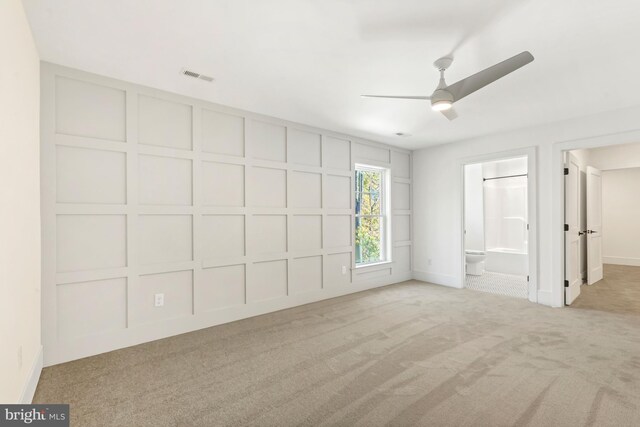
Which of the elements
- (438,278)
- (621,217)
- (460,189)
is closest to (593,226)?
(460,189)

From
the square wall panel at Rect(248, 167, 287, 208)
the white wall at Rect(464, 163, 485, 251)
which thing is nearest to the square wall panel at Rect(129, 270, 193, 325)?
the square wall panel at Rect(248, 167, 287, 208)

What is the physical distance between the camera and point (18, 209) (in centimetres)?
184

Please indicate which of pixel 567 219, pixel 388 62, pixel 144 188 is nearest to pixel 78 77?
pixel 144 188

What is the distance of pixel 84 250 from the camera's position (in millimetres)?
2723

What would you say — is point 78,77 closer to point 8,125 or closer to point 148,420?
point 8,125

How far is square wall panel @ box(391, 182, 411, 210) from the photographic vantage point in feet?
18.3

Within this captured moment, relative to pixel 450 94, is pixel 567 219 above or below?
below

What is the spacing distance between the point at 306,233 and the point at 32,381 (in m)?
3.01

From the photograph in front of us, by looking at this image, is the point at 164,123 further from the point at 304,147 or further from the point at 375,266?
the point at 375,266

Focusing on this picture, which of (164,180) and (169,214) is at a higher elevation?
(164,180)

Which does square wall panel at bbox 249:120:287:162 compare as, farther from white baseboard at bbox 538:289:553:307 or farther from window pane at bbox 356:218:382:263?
white baseboard at bbox 538:289:553:307

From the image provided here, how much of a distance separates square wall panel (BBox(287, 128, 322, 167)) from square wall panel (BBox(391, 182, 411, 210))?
5.81ft

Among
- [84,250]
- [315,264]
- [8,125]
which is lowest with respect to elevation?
[315,264]

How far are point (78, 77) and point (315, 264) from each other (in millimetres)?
3338
